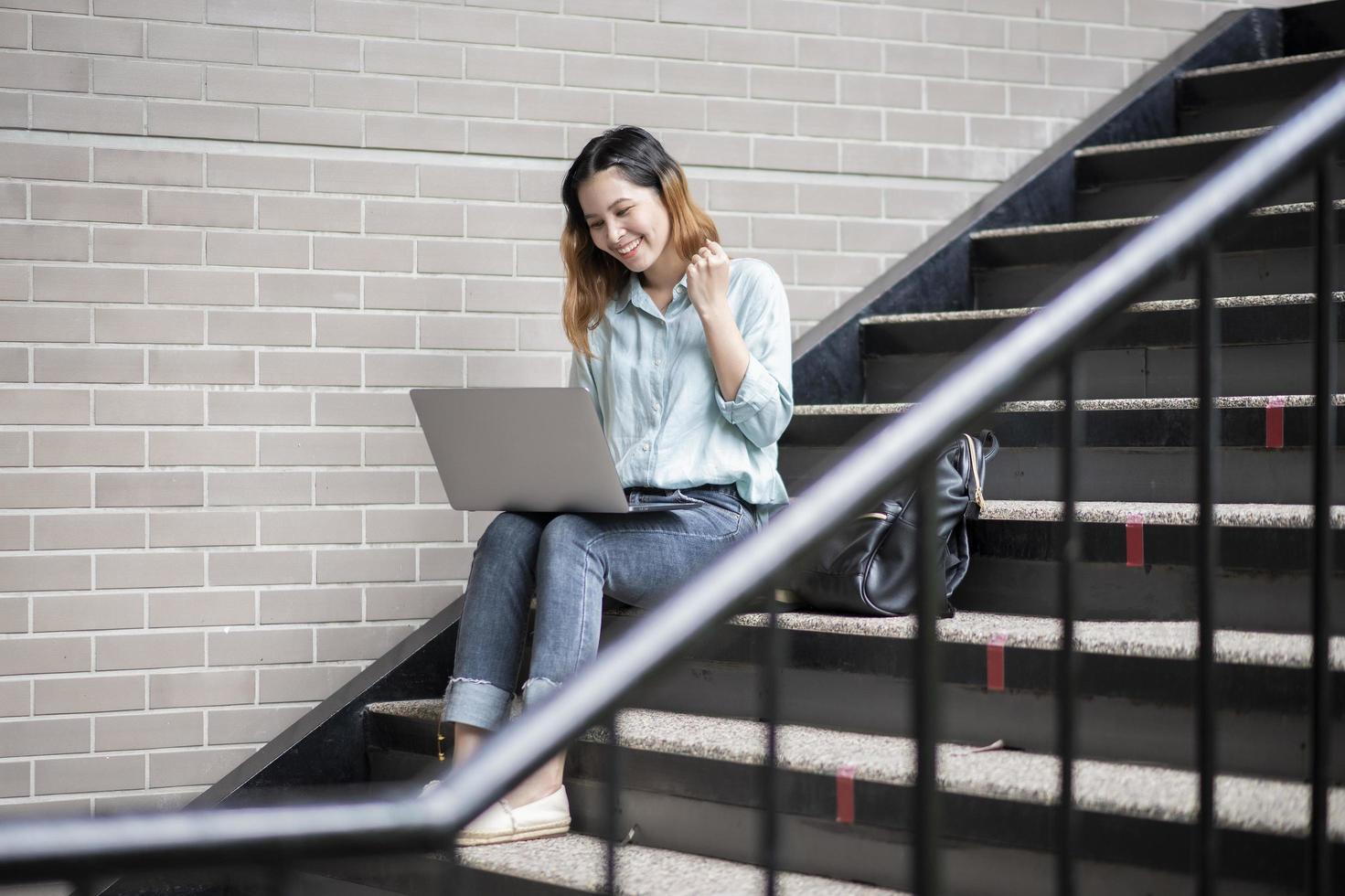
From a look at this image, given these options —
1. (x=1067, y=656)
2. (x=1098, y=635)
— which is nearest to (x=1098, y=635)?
(x=1098, y=635)

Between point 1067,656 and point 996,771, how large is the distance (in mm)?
704

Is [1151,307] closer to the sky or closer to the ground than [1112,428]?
closer to the sky

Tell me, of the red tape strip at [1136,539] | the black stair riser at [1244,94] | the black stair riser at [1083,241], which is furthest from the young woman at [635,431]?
the black stair riser at [1244,94]

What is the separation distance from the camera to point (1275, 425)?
2133 mm

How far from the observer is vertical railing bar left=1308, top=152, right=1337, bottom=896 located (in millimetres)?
1213

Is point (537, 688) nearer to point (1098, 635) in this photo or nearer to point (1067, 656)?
point (1098, 635)

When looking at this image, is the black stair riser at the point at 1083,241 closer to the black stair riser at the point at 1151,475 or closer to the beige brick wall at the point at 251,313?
the black stair riser at the point at 1151,475

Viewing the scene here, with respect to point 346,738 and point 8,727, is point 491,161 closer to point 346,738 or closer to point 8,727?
point 346,738

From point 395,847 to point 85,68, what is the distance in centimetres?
241

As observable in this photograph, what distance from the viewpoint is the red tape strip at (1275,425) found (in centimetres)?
213

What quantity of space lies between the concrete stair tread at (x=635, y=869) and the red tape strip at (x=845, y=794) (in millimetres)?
84

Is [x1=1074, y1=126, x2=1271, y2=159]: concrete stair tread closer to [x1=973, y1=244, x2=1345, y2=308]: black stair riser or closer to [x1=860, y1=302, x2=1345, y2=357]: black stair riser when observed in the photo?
[x1=973, y1=244, x2=1345, y2=308]: black stair riser

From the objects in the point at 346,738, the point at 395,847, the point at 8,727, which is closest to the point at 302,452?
the point at 346,738

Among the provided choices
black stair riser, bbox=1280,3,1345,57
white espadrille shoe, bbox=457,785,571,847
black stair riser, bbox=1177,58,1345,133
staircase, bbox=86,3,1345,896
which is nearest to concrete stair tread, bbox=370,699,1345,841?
staircase, bbox=86,3,1345,896
